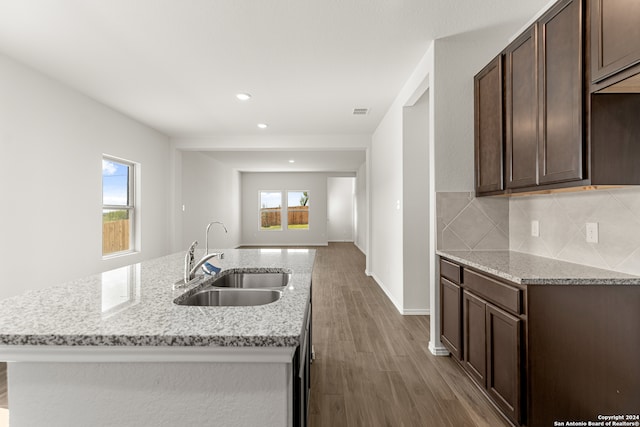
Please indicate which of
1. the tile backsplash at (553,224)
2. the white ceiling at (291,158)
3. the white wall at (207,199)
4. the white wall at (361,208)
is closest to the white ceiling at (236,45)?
the tile backsplash at (553,224)

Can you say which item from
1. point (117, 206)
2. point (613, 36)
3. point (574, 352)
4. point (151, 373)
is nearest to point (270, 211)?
point (117, 206)

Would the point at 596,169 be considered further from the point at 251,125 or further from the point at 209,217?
the point at 209,217

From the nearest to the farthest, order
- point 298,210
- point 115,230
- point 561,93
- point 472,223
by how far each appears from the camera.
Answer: point 561,93
point 472,223
point 115,230
point 298,210

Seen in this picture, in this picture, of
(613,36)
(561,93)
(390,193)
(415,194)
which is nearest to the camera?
(613,36)

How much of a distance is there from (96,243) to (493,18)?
476cm

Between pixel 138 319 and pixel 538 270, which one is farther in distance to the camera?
pixel 538 270

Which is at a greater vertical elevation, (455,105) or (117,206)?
(455,105)

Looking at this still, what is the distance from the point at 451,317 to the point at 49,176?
4.01 m

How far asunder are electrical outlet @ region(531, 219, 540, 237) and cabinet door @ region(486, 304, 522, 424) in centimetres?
85

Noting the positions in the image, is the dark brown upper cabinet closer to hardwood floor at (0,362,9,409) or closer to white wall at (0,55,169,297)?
hardwood floor at (0,362,9,409)

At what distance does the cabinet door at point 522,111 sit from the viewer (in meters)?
2.00

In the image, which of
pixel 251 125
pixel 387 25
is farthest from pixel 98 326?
pixel 251 125

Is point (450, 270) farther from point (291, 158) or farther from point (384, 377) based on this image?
point (291, 158)

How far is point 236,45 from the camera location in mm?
2824
